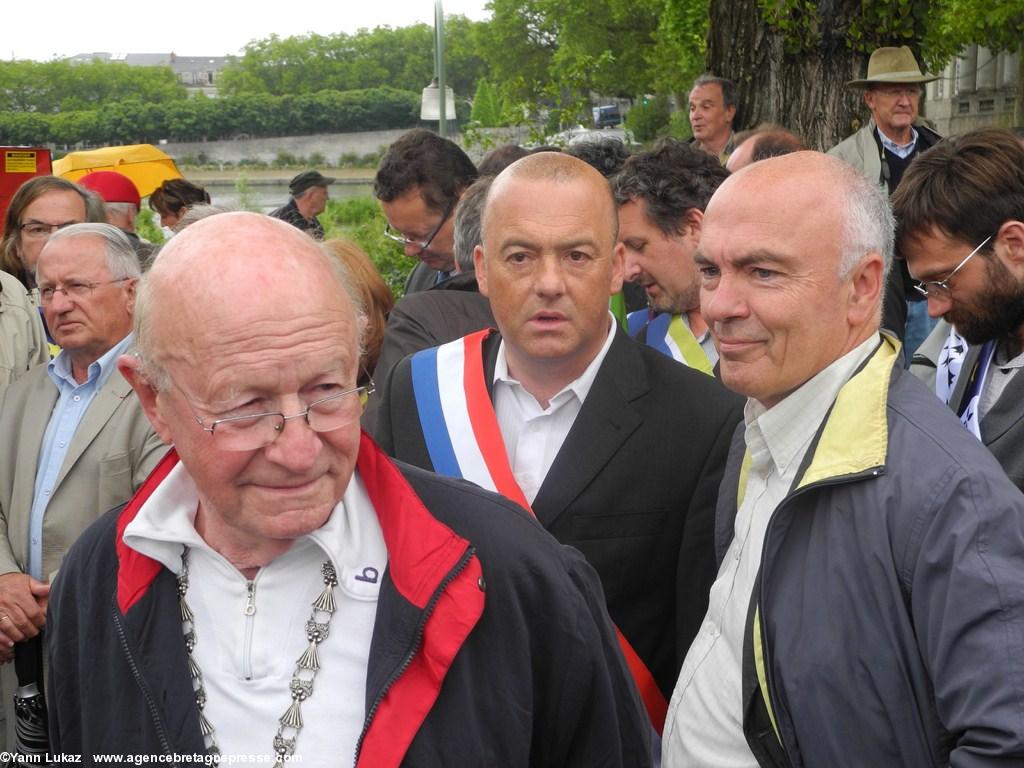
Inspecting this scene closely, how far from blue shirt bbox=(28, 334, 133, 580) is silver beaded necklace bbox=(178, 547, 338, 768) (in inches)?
81.5

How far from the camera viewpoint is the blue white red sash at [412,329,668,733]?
118 inches

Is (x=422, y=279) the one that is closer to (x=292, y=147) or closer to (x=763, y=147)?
(x=763, y=147)

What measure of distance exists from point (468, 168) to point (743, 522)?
301cm

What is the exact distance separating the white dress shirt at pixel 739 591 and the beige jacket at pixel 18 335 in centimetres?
352

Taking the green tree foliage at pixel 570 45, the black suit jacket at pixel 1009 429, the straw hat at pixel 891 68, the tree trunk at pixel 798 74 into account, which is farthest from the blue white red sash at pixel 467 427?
the green tree foliage at pixel 570 45

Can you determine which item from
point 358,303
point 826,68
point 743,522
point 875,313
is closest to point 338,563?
point 358,303

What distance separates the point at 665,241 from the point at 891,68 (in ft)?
12.6

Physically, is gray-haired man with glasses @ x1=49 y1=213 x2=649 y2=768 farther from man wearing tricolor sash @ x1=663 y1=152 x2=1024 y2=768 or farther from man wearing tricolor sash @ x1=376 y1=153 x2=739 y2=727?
man wearing tricolor sash @ x1=376 y1=153 x2=739 y2=727

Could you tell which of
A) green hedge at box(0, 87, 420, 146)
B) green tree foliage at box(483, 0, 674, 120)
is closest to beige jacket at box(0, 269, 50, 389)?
green tree foliage at box(483, 0, 674, 120)

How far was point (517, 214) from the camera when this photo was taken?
321cm

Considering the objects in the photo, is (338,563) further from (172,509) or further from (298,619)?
(172,509)

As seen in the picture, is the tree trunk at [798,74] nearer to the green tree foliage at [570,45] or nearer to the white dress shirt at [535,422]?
the green tree foliage at [570,45]

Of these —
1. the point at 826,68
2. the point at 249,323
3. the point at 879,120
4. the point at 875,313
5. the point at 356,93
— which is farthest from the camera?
the point at 356,93

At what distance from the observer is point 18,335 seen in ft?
16.8
